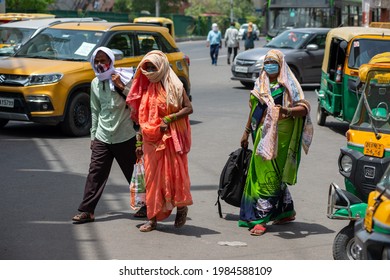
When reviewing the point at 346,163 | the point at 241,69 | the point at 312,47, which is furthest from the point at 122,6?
the point at 346,163

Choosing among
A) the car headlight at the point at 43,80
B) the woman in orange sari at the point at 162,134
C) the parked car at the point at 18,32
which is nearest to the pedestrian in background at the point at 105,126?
the woman in orange sari at the point at 162,134

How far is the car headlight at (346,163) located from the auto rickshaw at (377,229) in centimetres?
219

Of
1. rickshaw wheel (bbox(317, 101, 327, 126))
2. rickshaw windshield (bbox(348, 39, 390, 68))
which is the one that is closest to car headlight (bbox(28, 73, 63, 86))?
rickshaw windshield (bbox(348, 39, 390, 68))

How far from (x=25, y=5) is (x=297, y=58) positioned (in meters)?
24.5

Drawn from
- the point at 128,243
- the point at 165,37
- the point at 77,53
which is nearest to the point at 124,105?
the point at 128,243

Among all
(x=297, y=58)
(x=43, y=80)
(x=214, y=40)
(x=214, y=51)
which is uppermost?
(x=43, y=80)

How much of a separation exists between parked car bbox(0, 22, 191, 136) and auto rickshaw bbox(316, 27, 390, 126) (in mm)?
3153

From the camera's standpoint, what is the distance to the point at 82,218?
8.69 meters

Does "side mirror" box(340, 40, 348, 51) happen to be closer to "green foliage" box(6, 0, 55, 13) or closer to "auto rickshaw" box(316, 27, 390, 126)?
"auto rickshaw" box(316, 27, 390, 126)

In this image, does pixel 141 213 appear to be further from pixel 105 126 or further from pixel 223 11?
pixel 223 11

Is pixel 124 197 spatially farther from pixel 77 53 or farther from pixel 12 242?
pixel 77 53

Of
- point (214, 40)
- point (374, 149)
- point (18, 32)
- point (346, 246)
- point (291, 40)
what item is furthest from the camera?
point (214, 40)

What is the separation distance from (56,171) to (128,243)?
3.90 metres

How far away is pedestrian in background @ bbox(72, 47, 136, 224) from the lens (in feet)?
28.4
